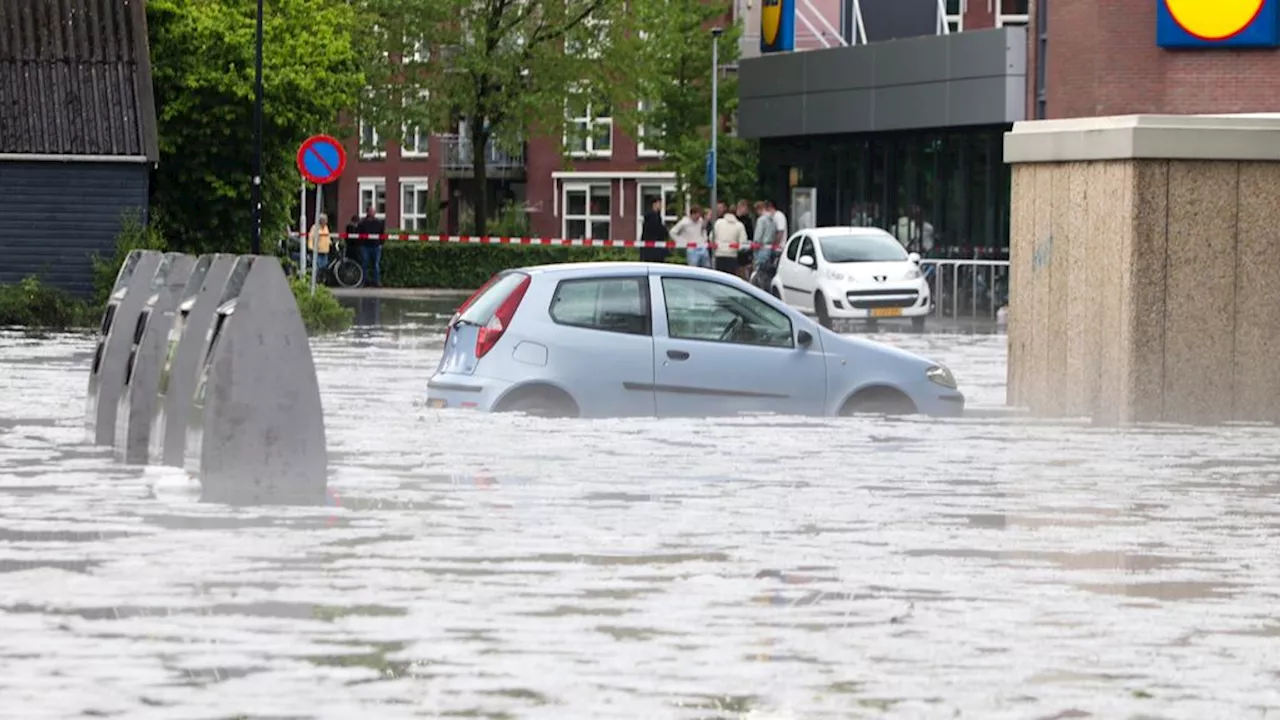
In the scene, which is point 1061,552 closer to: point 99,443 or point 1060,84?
point 99,443

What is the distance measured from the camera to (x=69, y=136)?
3956 centimetres

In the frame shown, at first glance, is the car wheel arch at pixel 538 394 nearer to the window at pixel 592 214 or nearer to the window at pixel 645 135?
the window at pixel 645 135

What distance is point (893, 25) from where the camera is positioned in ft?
209

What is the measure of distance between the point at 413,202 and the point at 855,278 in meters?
62.7

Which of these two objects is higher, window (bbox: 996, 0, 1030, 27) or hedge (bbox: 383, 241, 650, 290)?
window (bbox: 996, 0, 1030, 27)

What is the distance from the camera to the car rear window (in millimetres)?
17938

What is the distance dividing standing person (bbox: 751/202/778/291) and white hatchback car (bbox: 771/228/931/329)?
16.4 feet

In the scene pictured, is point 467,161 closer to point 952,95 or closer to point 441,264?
point 441,264

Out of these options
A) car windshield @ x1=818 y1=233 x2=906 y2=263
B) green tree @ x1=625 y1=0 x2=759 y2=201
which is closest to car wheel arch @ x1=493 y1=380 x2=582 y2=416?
car windshield @ x1=818 y1=233 x2=906 y2=263

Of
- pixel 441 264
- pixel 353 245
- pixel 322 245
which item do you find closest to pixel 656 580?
pixel 322 245

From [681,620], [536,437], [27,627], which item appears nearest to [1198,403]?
[536,437]

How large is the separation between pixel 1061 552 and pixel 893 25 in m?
53.1

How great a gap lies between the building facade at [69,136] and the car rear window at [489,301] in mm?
21983

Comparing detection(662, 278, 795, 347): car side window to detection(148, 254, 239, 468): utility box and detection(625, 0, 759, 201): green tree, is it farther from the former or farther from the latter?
detection(625, 0, 759, 201): green tree
